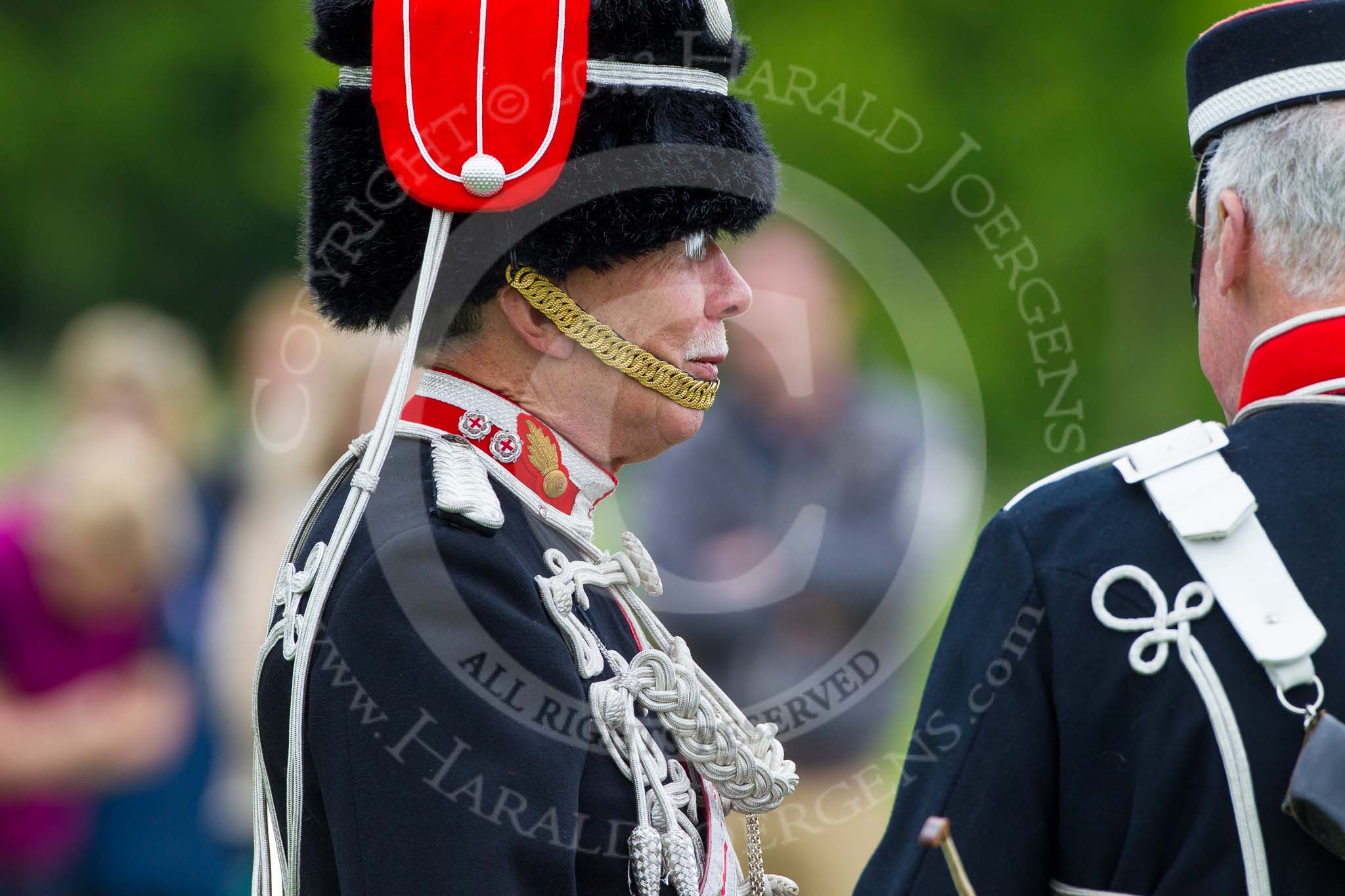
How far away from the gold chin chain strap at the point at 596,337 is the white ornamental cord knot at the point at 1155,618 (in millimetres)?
831

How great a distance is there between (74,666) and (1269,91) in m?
3.19

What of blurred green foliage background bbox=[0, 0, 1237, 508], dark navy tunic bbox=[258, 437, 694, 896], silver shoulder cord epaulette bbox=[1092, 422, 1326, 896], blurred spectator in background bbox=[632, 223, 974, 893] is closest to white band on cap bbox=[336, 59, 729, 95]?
dark navy tunic bbox=[258, 437, 694, 896]

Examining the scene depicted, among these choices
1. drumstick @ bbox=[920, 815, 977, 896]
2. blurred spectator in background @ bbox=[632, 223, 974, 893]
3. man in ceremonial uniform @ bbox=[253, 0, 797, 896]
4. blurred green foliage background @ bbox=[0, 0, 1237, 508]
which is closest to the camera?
drumstick @ bbox=[920, 815, 977, 896]

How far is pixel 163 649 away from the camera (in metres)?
4.22

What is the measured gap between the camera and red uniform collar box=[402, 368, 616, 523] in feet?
7.81

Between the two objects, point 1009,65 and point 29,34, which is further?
point 29,34

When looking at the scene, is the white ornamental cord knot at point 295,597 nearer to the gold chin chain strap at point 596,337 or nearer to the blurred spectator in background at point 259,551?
the gold chin chain strap at point 596,337

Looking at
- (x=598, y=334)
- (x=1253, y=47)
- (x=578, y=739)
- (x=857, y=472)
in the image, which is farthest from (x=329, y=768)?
(x=857, y=472)

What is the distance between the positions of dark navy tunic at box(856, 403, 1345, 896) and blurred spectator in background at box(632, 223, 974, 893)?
9.23ft

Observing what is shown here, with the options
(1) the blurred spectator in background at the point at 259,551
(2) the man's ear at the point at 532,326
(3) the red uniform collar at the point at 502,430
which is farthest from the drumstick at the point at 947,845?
(1) the blurred spectator in background at the point at 259,551

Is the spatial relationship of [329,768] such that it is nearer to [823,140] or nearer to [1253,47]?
[1253,47]

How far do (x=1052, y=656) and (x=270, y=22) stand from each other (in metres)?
9.99

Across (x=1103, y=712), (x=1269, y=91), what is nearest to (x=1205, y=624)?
(x=1103, y=712)

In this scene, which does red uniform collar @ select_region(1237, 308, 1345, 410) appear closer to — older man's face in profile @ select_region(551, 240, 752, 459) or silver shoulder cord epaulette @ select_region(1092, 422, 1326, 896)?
silver shoulder cord epaulette @ select_region(1092, 422, 1326, 896)
